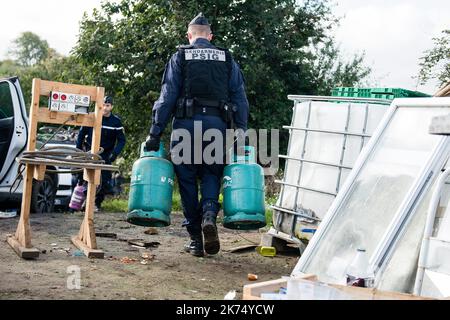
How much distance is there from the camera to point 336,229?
452 centimetres

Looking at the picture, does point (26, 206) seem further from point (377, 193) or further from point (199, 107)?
point (377, 193)

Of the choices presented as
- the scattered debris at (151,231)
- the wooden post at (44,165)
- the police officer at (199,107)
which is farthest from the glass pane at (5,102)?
the police officer at (199,107)

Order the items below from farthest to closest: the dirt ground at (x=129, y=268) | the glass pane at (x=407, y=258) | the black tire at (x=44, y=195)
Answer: the black tire at (x=44, y=195), the dirt ground at (x=129, y=268), the glass pane at (x=407, y=258)

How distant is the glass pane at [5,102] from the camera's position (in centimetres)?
891

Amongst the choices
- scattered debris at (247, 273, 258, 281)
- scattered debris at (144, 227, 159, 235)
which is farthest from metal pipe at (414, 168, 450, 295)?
scattered debris at (144, 227, 159, 235)

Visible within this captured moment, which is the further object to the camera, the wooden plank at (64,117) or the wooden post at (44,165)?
the wooden plank at (64,117)

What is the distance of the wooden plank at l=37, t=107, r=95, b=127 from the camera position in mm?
6273

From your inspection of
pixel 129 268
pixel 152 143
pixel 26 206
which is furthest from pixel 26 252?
pixel 152 143

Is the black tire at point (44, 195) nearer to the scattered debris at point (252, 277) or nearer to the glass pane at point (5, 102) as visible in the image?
the glass pane at point (5, 102)

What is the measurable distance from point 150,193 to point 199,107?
35.1 inches

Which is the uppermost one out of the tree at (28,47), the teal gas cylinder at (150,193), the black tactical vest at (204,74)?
the tree at (28,47)

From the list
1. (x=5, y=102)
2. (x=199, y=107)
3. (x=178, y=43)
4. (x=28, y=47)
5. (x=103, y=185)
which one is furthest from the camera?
(x=28, y=47)

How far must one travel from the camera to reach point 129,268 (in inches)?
216

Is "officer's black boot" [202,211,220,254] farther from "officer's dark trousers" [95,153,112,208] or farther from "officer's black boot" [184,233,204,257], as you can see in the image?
"officer's dark trousers" [95,153,112,208]
